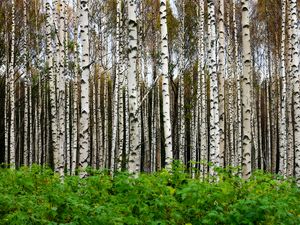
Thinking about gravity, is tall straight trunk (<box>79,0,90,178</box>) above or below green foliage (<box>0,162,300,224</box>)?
above

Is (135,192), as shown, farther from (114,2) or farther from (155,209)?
(114,2)

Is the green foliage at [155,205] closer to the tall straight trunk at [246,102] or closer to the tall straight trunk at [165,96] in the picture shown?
the tall straight trunk at [246,102]

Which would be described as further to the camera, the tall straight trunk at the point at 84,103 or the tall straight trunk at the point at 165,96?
the tall straight trunk at the point at 165,96

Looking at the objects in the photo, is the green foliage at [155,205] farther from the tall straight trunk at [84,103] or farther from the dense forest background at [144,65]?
the dense forest background at [144,65]

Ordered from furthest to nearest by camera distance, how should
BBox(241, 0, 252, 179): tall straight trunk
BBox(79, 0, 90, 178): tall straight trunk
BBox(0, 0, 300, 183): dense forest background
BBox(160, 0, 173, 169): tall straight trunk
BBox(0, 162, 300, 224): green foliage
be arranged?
1. BBox(0, 0, 300, 183): dense forest background
2. BBox(160, 0, 173, 169): tall straight trunk
3. BBox(79, 0, 90, 178): tall straight trunk
4. BBox(241, 0, 252, 179): tall straight trunk
5. BBox(0, 162, 300, 224): green foliage

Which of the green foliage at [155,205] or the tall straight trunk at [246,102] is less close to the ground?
the tall straight trunk at [246,102]

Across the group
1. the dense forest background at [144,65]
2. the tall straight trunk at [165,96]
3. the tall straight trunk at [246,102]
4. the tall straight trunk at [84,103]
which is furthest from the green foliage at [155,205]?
the dense forest background at [144,65]

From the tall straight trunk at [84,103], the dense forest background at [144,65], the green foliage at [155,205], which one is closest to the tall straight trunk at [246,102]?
the green foliage at [155,205]

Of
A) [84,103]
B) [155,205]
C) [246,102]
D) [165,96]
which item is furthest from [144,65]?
[155,205]

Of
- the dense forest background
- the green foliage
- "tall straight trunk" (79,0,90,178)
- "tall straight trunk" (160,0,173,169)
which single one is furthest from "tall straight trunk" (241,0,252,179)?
the dense forest background

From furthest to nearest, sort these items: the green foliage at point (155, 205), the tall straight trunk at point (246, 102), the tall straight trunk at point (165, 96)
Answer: the tall straight trunk at point (165, 96) → the tall straight trunk at point (246, 102) → the green foliage at point (155, 205)

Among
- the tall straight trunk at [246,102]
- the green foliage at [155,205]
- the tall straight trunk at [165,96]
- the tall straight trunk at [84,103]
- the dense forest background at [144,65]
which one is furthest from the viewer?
the dense forest background at [144,65]

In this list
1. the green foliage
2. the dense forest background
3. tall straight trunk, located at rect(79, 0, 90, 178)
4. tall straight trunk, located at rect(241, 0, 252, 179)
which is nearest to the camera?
the green foliage

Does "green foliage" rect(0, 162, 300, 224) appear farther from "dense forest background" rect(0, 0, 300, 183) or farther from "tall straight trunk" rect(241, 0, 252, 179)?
"dense forest background" rect(0, 0, 300, 183)
